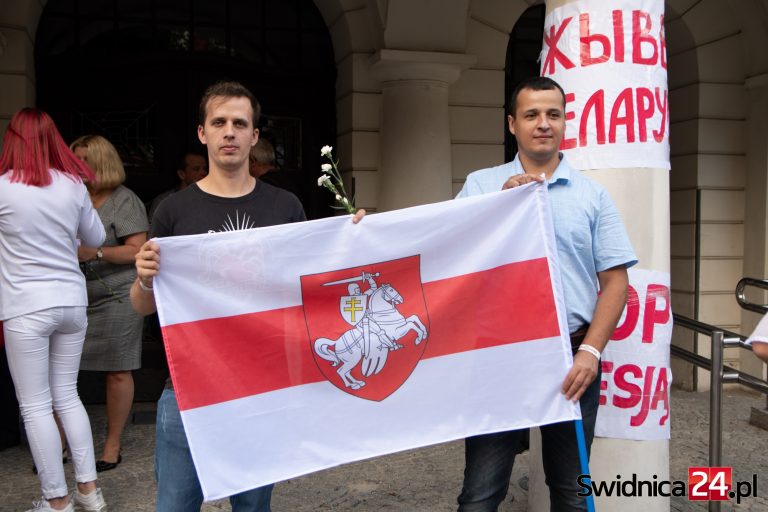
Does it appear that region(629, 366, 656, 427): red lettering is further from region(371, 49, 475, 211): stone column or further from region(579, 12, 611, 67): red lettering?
region(371, 49, 475, 211): stone column

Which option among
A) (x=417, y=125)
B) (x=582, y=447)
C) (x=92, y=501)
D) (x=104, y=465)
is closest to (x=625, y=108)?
(x=582, y=447)

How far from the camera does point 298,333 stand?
8.99 feet

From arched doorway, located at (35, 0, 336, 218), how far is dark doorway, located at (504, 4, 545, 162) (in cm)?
185

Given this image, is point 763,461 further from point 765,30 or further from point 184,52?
point 184,52

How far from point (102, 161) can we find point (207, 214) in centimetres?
228

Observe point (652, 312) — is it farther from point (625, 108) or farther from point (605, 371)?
point (625, 108)

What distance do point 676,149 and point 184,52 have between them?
505 cm

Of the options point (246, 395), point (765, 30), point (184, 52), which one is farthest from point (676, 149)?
point (246, 395)

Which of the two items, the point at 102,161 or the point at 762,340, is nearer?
the point at 762,340

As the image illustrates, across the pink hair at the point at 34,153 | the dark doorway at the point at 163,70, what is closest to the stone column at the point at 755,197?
the dark doorway at the point at 163,70

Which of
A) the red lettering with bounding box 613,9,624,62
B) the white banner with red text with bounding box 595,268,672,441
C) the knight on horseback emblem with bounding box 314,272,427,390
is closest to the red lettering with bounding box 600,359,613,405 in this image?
the white banner with red text with bounding box 595,268,672,441

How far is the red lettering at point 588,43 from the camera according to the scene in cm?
365

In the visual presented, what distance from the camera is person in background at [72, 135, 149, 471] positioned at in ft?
15.2

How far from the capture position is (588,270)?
114 inches
